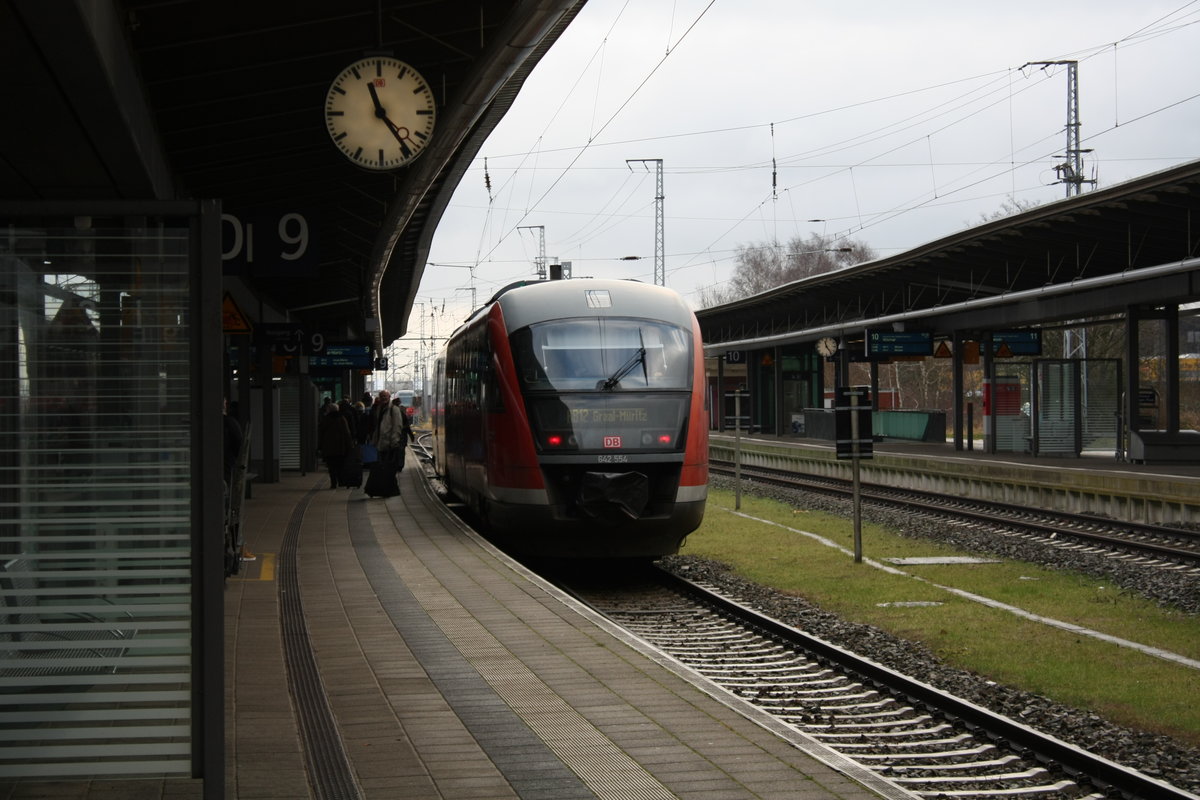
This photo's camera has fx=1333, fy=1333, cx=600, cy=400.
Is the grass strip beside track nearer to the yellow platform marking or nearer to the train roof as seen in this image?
the train roof

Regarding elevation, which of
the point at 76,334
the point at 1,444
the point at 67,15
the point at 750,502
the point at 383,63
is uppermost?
the point at 383,63

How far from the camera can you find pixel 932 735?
7.14 m

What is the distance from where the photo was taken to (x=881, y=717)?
7582 mm

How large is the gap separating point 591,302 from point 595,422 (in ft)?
4.92

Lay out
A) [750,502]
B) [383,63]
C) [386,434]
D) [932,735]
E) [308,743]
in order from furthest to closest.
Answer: [750,502] < [386,434] < [383,63] < [932,735] < [308,743]

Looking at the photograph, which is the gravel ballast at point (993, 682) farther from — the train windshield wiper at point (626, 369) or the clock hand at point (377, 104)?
the clock hand at point (377, 104)

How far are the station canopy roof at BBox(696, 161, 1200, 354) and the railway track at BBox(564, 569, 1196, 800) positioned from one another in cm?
1210

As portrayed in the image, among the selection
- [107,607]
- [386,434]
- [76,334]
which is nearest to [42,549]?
[107,607]

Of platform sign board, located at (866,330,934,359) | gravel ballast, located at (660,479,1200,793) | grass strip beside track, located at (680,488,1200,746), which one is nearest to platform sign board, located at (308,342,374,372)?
platform sign board, located at (866,330,934,359)

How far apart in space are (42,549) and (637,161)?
39700mm

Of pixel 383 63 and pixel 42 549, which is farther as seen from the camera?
pixel 383 63

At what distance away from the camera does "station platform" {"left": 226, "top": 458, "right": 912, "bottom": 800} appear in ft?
17.5

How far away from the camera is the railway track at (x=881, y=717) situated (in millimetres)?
6113

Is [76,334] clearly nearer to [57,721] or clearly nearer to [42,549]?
[42,549]
